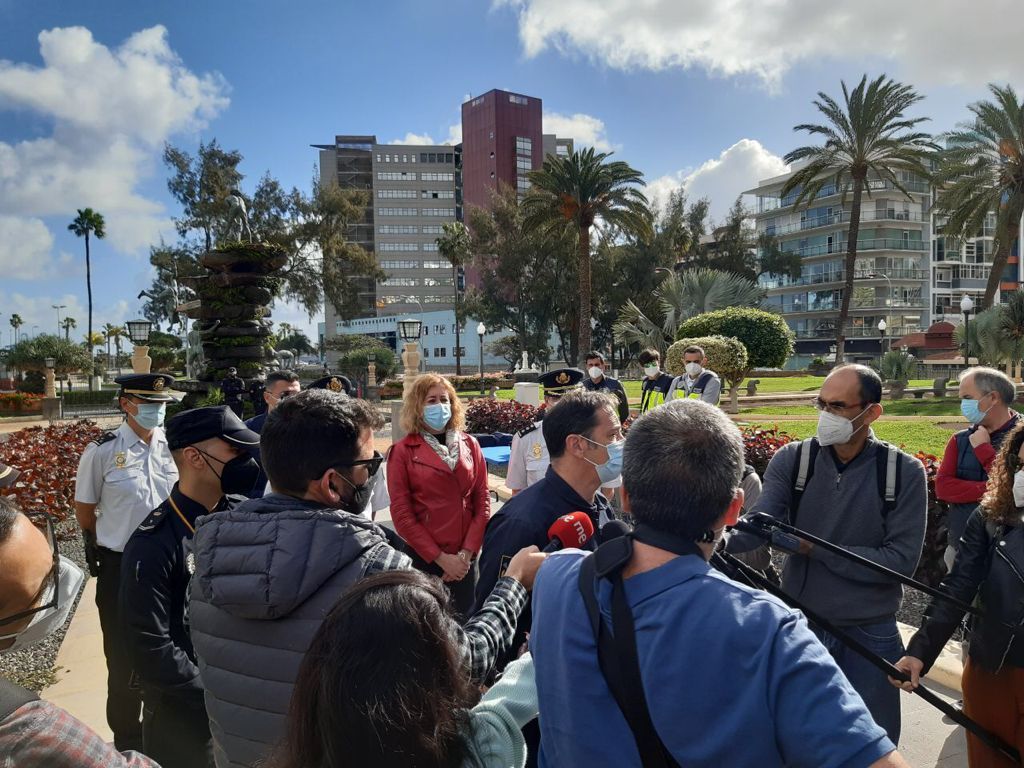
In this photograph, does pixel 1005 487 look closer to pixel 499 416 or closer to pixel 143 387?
pixel 143 387

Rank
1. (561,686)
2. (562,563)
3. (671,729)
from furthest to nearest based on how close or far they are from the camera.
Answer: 1. (562,563)
2. (561,686)
3. (671,729)

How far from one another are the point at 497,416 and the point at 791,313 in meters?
60.3

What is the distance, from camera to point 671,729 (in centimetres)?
134

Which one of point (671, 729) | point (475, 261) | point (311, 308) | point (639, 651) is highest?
point (475, 261)

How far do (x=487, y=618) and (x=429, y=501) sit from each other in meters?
2.46

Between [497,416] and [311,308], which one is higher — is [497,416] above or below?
below

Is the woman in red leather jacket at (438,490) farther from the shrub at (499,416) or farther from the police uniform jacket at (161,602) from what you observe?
the shrub at (499,416)

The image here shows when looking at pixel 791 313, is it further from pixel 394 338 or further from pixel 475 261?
pixel 394 338

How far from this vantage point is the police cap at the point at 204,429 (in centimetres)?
281

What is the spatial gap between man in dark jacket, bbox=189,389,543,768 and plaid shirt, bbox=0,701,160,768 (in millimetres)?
521

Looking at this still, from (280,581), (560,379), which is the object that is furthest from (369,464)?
(560,379)

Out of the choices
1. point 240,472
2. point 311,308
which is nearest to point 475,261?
point 311,308

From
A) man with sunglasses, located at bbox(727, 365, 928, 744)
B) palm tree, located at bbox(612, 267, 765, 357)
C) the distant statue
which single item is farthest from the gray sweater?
palm tree, located at bbox(612, 267, 765, 357)

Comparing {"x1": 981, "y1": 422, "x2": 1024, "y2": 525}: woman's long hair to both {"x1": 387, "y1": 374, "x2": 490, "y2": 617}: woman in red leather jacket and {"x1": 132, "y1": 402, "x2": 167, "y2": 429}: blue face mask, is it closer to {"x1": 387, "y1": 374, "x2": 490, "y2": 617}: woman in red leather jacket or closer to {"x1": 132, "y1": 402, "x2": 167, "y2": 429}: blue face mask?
{"x1": 387, "y1": 374, "x2": 490, "y2": 617}: woman in red leather jacket
